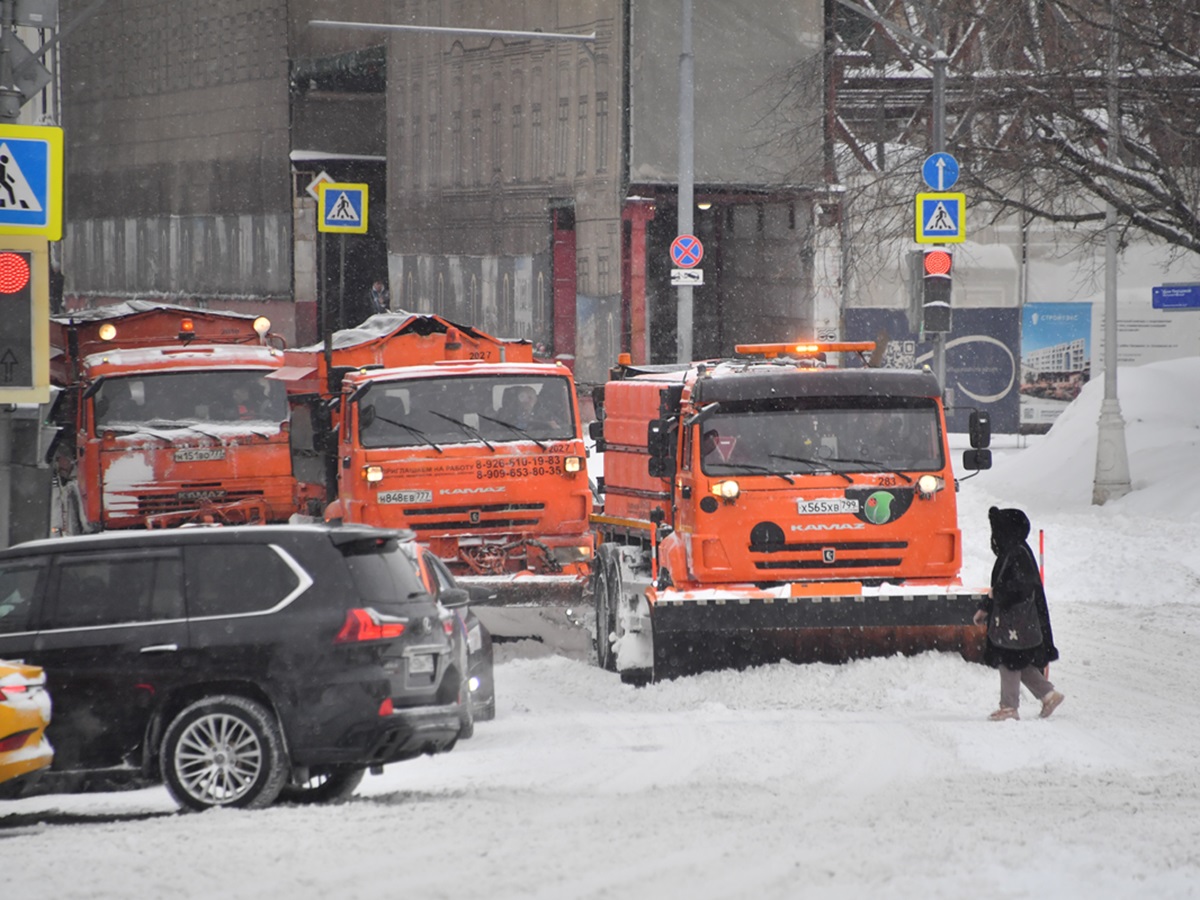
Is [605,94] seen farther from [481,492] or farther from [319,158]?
[481,492]

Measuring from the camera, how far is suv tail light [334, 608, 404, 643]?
939 centimetres

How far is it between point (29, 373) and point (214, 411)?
18.8ft

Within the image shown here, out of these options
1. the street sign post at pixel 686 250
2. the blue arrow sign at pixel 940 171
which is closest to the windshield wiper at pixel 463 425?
the blue arrow sign at pixel 940 171

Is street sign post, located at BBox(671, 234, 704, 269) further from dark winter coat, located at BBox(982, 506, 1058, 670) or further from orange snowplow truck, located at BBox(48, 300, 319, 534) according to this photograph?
dark winter coat, located at BBox(982, 506, 1058, 670)

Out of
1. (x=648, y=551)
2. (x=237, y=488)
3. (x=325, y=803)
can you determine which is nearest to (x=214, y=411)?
(x=237, y=488)

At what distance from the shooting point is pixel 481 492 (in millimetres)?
16797

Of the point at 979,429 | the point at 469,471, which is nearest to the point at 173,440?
the point at 469,471

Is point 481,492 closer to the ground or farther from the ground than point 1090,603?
farther from the ground

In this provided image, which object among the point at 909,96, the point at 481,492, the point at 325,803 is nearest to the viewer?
the point at 325,803

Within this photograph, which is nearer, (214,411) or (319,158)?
(214,411)

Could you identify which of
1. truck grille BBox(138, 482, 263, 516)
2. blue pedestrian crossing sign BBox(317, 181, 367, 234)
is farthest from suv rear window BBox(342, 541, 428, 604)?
blue pedestrian crossing sign BBox(317, 181, 367, 234)

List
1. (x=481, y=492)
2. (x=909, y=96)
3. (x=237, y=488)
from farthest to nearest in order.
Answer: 1. (x=909, y=96)
2. (x=237, y=488)
3. (x=481, y=492)

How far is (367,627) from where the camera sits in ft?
30.9

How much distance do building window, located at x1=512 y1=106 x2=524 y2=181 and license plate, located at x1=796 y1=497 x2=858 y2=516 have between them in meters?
30.6
